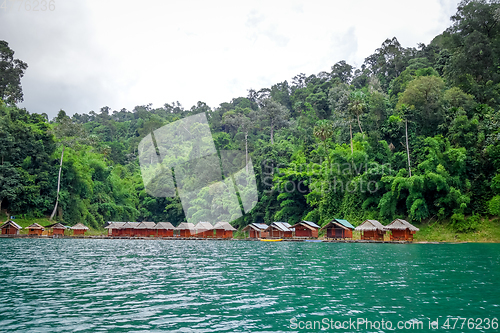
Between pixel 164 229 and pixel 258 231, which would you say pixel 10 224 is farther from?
pixel 258 231

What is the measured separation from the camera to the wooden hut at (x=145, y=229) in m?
55.6

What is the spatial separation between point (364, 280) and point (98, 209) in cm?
5644

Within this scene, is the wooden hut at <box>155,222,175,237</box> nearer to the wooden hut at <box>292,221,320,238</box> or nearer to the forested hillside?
the forested hillside

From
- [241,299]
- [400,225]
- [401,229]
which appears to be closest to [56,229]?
[400,225]

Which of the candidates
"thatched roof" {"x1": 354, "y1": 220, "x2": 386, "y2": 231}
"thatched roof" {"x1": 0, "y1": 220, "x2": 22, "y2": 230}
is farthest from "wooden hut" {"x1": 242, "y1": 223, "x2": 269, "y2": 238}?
"thatched roof" {"x1": 0, "y1": 220, "x2": 22, "y2": 230}

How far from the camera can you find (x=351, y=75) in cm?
8294

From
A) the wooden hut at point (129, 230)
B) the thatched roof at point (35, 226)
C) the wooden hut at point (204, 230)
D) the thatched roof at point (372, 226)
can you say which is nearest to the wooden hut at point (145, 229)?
the wooden hut at point (129, 230)

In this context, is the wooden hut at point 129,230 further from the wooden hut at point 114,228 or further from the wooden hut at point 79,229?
the wooden hut at point 79,229

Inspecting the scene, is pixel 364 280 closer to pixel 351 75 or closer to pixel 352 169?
pixel 352 169

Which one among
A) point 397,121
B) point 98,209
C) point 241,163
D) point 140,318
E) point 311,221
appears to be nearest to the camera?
point 140,318

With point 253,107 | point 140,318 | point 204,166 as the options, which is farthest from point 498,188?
point 253,107

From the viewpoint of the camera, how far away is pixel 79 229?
52.2 meters

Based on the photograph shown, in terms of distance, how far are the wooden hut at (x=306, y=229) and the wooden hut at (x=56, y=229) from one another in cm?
3093

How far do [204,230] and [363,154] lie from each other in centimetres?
2482
